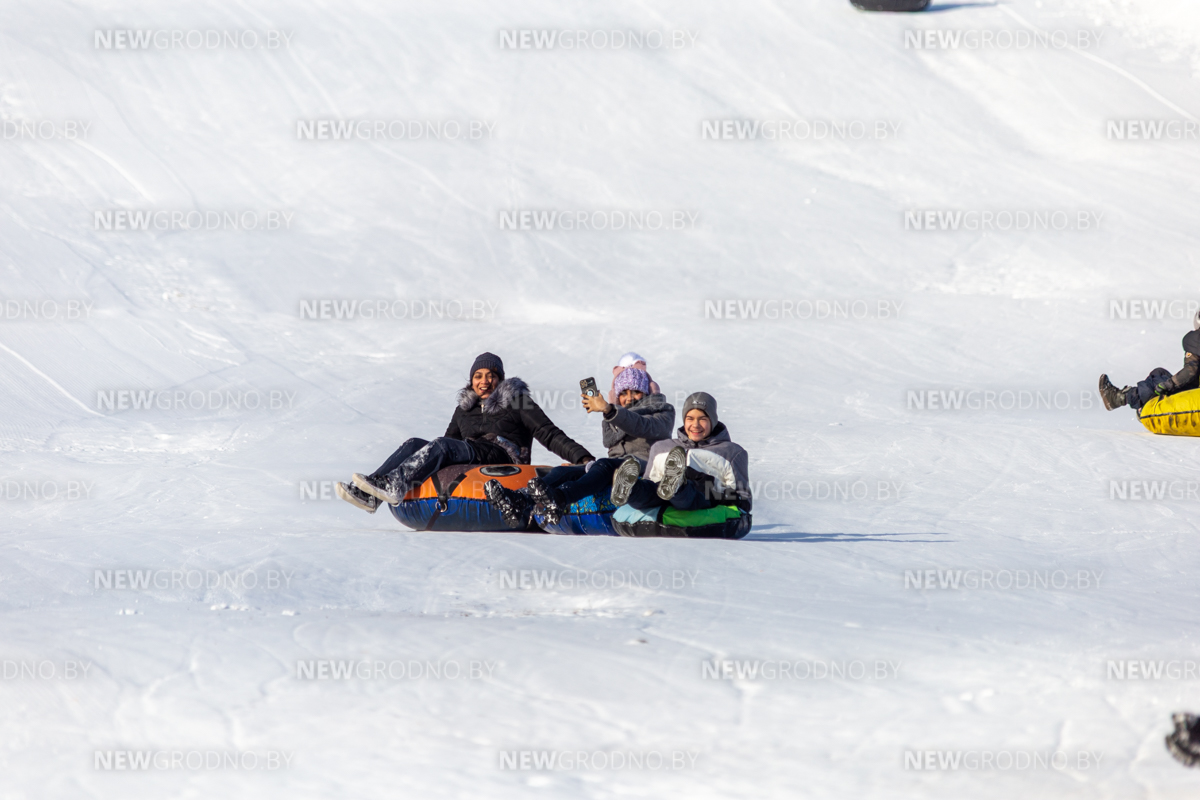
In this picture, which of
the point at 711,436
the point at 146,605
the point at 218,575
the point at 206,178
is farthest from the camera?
the point at 206,178

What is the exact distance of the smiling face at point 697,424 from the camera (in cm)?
664

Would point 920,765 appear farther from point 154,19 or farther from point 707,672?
point 154,19

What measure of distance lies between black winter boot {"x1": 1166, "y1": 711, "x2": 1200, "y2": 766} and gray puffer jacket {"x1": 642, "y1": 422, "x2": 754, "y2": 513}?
342 cm

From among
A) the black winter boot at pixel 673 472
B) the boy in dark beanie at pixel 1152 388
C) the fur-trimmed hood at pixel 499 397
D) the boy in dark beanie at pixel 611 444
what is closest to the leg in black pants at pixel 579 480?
the boy in dark beanie at pixel 611 444

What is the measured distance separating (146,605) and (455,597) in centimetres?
118

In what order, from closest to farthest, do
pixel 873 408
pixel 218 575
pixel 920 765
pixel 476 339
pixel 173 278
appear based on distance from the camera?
pixel 920 765, pixel 218 575, pixel 873 408, pixel 476 339, pixel 173 278

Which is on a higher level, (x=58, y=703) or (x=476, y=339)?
(x=476, y=339)

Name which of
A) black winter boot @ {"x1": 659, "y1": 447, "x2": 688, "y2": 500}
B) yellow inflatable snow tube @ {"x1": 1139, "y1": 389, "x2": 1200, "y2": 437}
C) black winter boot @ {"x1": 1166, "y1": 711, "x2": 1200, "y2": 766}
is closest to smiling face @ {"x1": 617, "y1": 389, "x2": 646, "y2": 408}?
black winter boot @ {"x1": 659, "y1": 447, "x2": 688, "y2": 500}

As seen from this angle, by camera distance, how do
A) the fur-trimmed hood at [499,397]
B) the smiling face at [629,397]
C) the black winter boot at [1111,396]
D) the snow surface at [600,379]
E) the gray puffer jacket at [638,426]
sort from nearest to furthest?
the snow surface at [600,379] < the gray puffer jacket at [638,426] < the smiling face at [629,397] < the fur-trimmed hood at [499,397] < the black winter boot at [1111,396]

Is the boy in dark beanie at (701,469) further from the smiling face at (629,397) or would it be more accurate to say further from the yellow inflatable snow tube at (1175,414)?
the yellow inflatable snow tube at (1175,414)

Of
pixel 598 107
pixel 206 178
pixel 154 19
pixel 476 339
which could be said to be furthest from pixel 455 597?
pixel 154 19

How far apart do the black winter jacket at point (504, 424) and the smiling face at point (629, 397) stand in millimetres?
361

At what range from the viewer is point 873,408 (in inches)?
480

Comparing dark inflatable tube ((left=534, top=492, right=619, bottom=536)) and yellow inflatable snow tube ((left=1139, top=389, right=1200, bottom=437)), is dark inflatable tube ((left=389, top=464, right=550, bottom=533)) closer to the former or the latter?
dark inflatable tube ((left=534, top=492, right=619, bottom=536))
